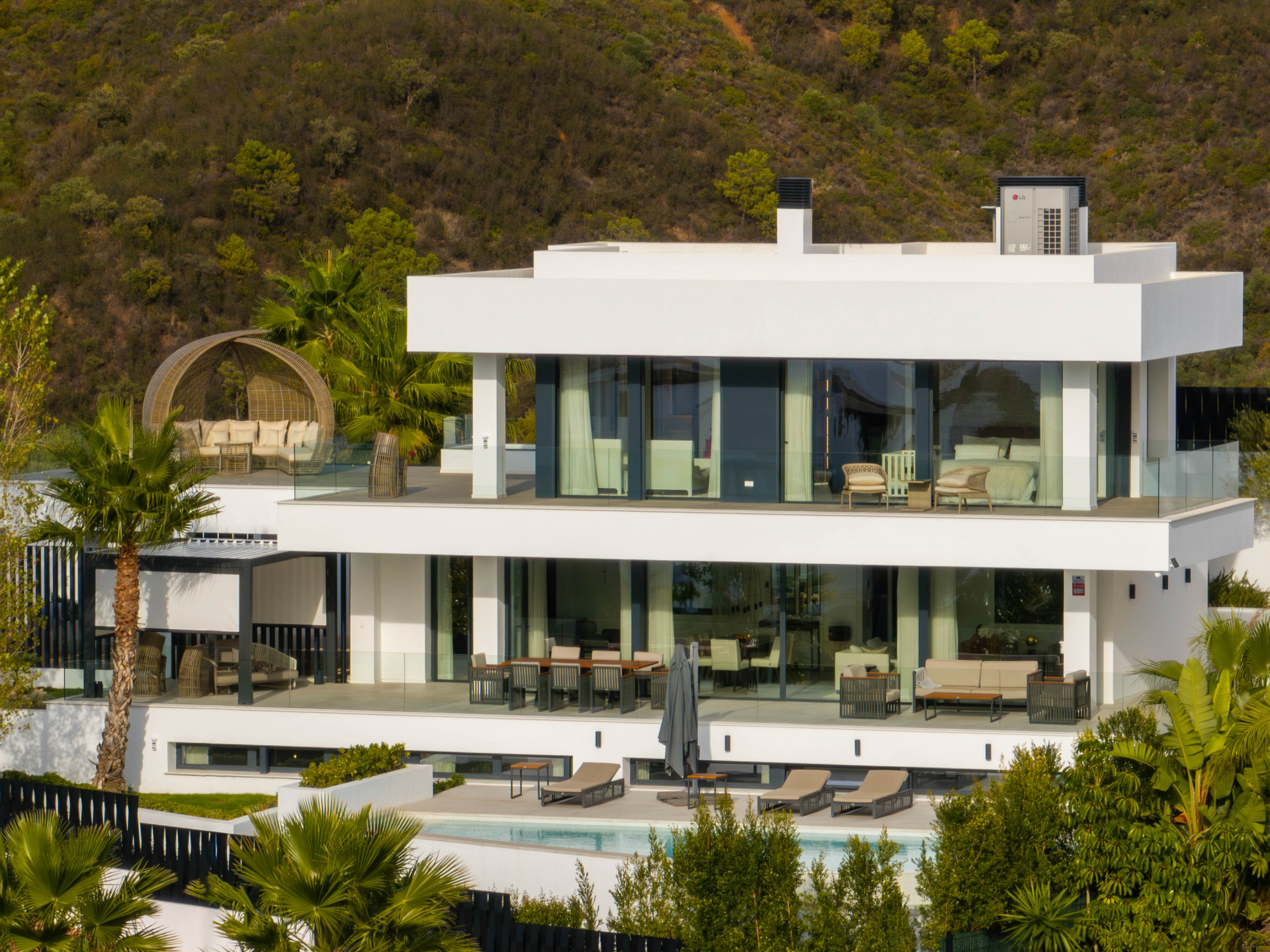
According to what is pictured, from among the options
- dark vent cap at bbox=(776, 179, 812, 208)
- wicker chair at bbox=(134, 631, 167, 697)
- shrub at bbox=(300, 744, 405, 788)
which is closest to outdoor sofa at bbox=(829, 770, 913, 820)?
shrub at bbox=(300, 744, 405, 788)

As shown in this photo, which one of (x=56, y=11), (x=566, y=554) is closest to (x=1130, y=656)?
(x=566, y=554)

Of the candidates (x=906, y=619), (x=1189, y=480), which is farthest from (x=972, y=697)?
(x=1189, y=480)

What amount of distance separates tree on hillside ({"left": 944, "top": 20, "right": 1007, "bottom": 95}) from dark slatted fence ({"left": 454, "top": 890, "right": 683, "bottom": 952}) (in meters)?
68.8

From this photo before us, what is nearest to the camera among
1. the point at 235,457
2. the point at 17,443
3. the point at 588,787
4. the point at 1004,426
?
the point at 588,787

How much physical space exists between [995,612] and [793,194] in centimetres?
707

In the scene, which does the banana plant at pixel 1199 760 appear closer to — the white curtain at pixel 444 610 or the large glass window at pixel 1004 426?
the large glass window at pixel 1004 426

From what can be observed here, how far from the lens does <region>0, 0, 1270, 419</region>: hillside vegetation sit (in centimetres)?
6500

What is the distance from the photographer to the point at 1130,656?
2442cm

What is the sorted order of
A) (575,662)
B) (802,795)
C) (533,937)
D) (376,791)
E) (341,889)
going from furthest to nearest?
(575,662) < (376,791) < (802,795) < (533,937) < (341,889)

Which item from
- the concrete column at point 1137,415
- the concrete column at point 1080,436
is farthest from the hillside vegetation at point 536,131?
the concrete column at point 1080,436

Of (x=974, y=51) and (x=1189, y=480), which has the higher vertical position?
(x=974, y=51)

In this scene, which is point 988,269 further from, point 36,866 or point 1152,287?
point 36,866

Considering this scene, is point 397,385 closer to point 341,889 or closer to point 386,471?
point 386,471

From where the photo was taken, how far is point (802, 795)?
20.5m
